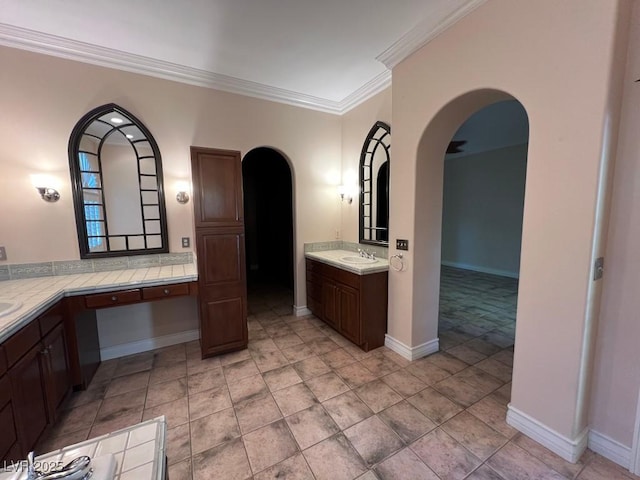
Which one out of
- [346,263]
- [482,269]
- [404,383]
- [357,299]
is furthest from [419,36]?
[482,269]

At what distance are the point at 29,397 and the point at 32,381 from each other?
89mm

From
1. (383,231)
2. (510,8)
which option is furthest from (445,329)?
(510,8)

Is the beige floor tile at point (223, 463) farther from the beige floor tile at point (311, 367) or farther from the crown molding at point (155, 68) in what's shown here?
the crown molding at point (155, 68)

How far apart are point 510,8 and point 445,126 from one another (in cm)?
82

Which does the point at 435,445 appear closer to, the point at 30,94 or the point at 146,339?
the point at 146,339

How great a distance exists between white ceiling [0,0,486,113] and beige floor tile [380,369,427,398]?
2929 mm

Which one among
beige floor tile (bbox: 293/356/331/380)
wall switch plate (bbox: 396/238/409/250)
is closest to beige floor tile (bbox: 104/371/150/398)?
beige floor tile (bbox: 293/356/331/380)

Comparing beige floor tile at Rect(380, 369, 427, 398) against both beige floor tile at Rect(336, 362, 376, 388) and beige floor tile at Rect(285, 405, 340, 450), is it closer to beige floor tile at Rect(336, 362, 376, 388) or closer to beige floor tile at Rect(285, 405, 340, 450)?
beige floor tile at Rect(336, 362, 376, 388)

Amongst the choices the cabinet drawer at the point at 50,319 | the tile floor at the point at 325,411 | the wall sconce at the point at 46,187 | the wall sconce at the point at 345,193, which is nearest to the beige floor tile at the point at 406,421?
the tile floor at the point at 325,411

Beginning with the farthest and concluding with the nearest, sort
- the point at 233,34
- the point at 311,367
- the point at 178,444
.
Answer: the point at 311,367
the point at 233,34
the point at 178,444

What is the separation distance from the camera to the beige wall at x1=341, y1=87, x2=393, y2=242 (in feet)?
10.6

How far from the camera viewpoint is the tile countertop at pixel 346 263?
2.74 meters

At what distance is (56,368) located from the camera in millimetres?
1919

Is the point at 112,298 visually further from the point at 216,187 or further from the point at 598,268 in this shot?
the point at 598,268
